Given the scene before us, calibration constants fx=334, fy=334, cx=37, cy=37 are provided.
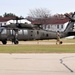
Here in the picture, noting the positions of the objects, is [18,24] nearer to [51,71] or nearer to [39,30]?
[39,30]

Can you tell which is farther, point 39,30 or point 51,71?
point 39,30

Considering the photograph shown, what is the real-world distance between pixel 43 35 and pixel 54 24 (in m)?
102

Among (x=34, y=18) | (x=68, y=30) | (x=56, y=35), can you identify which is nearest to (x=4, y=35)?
(x=56, y=35)

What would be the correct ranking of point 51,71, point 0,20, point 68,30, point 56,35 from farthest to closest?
1. point 0,20
2. point 68,30
3. point 56,35
4. point 51,71

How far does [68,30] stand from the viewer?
4794 cm

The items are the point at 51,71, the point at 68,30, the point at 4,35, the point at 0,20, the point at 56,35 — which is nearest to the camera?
the point at 51,71

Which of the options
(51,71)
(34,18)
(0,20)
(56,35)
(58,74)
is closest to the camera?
(58,74)

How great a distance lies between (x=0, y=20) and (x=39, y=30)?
115m

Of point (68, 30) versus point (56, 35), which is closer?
point (56, 35)

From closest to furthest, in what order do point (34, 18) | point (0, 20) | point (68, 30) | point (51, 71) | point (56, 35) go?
point (51, 71)
point (56, 35)
point (68, 30)
point (34, 18)
point (0, 20)

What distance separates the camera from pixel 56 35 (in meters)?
44.0

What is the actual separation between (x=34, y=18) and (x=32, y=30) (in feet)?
321

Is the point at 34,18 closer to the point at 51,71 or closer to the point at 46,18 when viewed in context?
the point at 46,18

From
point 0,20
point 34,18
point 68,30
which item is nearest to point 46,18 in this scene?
point 34,18
